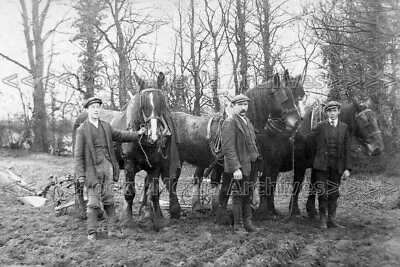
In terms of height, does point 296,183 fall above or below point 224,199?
above

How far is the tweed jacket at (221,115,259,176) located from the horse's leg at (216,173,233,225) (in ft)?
1.58

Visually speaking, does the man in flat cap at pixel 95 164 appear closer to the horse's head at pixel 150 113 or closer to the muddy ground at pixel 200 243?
the muddy ground at pixel 200 243

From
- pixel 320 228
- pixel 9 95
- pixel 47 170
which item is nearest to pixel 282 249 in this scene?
pixel 320 228

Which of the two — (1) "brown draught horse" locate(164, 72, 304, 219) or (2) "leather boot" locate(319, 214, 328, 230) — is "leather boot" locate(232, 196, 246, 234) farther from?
(2) "leather boot" locate(319, 214, 328, 230)

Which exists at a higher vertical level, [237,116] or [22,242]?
[237,116]

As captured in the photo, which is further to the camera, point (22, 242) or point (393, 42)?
point (393, 42)

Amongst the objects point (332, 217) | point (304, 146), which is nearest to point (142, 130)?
point (304, 146)

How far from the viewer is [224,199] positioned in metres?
6.25

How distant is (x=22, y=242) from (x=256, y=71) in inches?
372

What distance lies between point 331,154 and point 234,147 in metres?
1.72

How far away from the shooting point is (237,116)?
5.81 meters

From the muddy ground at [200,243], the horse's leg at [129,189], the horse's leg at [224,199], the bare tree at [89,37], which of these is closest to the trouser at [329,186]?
the muddy ground at [200,243]

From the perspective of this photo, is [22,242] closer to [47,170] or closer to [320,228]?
[320,228]

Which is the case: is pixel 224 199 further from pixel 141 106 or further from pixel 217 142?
pixel 141 106
